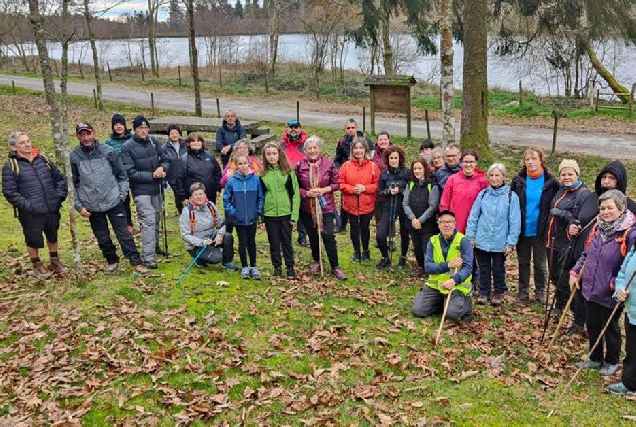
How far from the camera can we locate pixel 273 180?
7793mm

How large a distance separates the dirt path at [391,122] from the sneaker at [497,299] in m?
11.3

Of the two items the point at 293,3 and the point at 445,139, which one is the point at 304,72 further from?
the point at 445,139

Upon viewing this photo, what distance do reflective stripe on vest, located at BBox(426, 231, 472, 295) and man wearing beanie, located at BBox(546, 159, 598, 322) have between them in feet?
3.72

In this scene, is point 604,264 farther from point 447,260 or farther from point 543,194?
point 447,260

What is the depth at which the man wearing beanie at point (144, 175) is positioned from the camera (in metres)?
7.94

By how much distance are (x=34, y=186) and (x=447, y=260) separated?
550 cm

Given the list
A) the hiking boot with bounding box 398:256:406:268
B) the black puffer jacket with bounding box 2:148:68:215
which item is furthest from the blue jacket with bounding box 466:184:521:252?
the black puffer jacket with bounding box 2:148:68:215

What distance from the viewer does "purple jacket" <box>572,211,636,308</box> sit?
5562mm

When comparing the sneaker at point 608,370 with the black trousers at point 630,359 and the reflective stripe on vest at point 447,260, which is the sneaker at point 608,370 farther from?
the reflective stripe on vest at point 447,260

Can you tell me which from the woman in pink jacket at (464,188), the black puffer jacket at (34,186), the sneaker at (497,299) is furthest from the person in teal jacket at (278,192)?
the sneaker at (497,299)

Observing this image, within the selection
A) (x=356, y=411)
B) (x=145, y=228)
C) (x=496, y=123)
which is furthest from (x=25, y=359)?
(x=496, y=123)

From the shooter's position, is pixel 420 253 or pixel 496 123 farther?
pixel 496 123

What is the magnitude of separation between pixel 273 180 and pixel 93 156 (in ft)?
7.99

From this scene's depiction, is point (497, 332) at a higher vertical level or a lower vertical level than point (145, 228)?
lower
